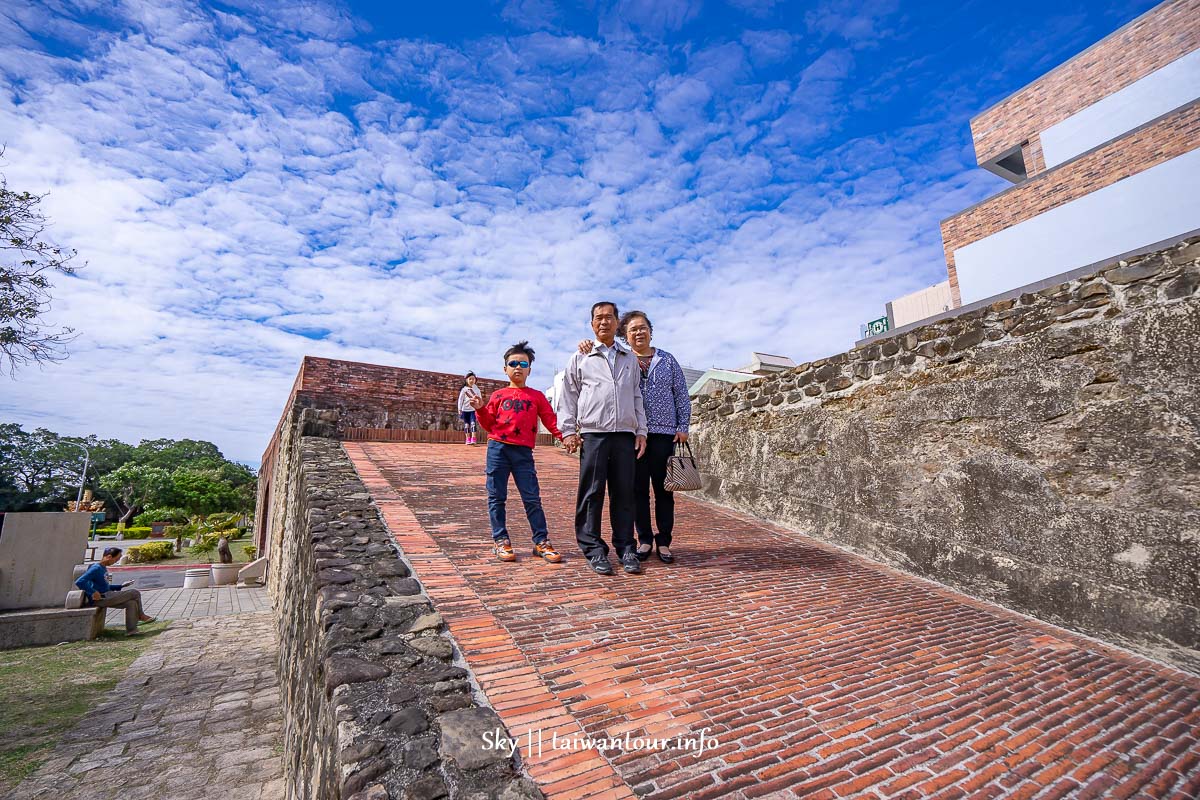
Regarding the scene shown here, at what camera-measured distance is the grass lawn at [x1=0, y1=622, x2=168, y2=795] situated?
13.0 ft

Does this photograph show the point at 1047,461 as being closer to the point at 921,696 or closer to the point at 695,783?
the point at 921,696

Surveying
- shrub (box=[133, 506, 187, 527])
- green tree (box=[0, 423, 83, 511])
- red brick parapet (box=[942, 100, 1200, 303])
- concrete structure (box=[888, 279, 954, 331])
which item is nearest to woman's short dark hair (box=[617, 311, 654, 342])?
red brick parapet (box=[942, 100, 1200, 303])

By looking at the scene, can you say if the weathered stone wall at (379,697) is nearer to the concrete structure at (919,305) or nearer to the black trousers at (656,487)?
the black trousers at (656,487)

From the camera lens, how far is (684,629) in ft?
8.91

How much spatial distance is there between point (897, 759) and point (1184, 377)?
291 centimetres

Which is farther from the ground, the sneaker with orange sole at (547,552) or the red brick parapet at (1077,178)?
the red brick parapet at (1077,178)

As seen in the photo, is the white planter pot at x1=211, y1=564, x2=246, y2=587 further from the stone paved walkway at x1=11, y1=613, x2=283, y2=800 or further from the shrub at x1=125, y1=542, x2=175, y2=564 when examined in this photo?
the shrub at x1=125, y1=542, x2=175, y2=564

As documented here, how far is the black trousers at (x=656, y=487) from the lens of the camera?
12.8 ft

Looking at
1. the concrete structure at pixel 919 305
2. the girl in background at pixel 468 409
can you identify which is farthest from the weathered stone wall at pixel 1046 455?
the concrete structure at pixel 919 305

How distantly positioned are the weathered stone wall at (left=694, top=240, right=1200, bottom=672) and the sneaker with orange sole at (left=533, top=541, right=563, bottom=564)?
2924mm

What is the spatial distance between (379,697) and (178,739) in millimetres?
3993

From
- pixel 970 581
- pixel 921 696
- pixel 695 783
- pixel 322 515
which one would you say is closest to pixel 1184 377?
pixel 970 581

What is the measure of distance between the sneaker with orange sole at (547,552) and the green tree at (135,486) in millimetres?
47294

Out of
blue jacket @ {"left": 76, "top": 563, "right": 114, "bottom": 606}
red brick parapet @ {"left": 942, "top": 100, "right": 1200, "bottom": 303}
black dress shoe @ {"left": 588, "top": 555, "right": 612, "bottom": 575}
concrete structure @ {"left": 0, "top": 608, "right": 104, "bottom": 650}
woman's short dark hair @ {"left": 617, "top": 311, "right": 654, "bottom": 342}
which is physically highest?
red brick parapet @ {"left": 942, "top": 100, "right": 1200, "bottom": 303}
